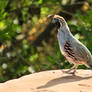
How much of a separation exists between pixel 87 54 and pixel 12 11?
4.10m

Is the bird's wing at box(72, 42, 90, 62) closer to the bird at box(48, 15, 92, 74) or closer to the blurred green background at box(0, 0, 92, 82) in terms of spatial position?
the bird at box(48, 15, 92, 74)

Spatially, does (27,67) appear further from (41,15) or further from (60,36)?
(60,36)

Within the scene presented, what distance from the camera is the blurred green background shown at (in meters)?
9.09

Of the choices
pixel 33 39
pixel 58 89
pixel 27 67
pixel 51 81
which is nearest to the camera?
pixel 58 89

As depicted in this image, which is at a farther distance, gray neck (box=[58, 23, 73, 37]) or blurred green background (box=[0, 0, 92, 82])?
blurred green background (box=[0, 0, 92, 82])

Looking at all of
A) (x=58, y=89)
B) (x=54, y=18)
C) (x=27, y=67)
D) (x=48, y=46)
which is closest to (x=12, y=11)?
(x=27, y=67)

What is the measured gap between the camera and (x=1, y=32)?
8.60 metres

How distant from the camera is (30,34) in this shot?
1188 cm

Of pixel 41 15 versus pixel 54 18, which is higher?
pixel 54 18

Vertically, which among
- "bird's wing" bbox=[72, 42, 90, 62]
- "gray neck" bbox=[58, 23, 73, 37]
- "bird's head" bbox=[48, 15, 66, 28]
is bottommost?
"bird's wing" bbox=[72, 42, 90, 62]

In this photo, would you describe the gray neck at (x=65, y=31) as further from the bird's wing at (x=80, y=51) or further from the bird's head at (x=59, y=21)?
the bird's wing at (x=80, y=51)

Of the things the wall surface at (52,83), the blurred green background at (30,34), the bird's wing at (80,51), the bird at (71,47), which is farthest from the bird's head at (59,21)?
the blurred green background at (30,34)

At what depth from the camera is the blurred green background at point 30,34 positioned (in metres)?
9.09

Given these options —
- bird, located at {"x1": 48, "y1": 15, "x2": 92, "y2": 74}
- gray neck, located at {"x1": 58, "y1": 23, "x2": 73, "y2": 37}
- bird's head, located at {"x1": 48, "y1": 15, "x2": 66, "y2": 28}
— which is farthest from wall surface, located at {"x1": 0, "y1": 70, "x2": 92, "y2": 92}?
bird's head, located at {"x1": 48, "y1": 15, "x2": 66, "y2": 28}
